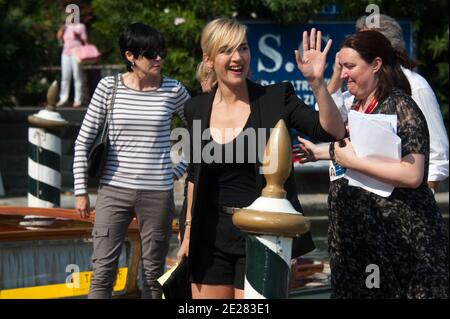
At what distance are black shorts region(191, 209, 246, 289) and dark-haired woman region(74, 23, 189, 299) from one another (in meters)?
1.42

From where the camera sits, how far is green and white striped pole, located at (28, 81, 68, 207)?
1041 centimetres

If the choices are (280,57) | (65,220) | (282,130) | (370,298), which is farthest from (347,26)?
(282,130)

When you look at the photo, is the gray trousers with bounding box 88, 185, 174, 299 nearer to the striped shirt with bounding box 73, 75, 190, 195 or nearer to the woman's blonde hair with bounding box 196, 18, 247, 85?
the striped shirt with bounding box 73, 75, 190, 195

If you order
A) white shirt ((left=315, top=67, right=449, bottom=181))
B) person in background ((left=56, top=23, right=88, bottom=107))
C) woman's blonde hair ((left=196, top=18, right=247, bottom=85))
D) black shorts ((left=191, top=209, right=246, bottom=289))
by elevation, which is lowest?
person in background ((left=56, top=23, right=88, bottom=107))

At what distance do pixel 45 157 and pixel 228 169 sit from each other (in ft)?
18.4

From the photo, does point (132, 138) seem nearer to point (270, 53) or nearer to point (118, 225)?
point (118, 225)

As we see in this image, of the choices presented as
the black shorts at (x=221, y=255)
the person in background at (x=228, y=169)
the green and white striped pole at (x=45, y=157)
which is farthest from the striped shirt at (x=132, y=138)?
the green and white striped pole at (x=45, y=157)

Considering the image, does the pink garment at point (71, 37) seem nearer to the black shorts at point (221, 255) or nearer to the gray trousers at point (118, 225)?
the gray trousers at point (118, 225)

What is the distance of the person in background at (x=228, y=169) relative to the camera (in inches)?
201

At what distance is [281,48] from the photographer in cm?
1466

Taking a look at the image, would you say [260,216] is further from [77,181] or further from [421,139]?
[77,181]

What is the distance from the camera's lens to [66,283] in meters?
6.95

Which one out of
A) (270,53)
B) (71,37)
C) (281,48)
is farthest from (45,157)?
(71,37)

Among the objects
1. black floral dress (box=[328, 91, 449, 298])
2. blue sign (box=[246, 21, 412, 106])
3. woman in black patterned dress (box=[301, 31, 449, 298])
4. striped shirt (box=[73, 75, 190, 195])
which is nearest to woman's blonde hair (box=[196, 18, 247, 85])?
woman in black patterned dress (box=[301, 31, 449, 298])
